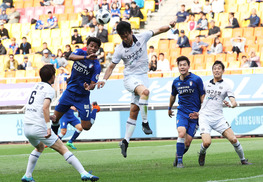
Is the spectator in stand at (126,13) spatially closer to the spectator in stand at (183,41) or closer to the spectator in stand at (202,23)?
the spectator in stand at (183,41)

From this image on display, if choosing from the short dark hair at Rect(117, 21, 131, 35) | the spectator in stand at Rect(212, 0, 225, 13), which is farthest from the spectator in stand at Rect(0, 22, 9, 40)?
the short dark hair at Rect(117, 21, 131, 35)

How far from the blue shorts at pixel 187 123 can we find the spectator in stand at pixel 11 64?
17579mm


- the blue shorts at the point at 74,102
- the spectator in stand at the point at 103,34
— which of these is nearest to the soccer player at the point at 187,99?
the blue shorts at the point at 74,102

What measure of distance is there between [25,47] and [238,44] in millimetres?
11130

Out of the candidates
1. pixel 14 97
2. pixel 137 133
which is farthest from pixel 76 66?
pixel 14 97

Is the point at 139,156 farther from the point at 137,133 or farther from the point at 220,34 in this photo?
the point at 220,34

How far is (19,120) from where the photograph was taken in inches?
923

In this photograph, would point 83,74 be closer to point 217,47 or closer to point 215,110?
point 215,110

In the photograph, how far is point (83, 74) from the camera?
498 inches

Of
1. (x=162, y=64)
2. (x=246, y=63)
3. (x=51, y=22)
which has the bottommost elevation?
(x=162, y=64)

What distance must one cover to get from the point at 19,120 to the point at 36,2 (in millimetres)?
11847

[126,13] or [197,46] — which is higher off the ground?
[126,13]

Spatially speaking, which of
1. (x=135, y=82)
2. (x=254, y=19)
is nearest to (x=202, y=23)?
(x=254, y=19)

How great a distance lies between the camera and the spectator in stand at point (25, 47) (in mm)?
28923
